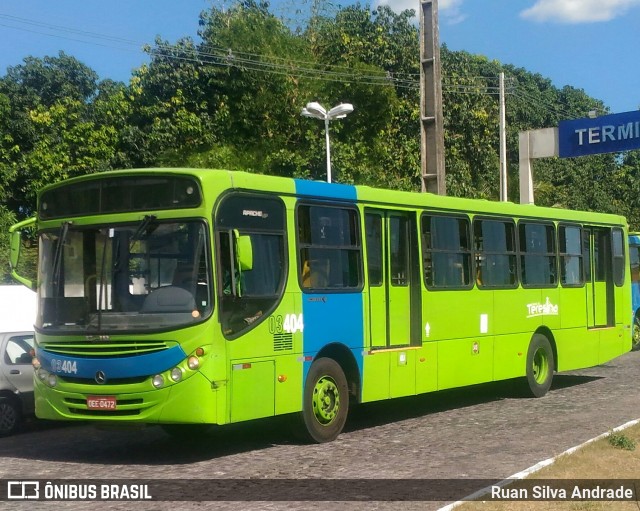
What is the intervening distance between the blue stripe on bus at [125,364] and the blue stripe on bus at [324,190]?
102 inches

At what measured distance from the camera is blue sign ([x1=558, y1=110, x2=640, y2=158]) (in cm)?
2802

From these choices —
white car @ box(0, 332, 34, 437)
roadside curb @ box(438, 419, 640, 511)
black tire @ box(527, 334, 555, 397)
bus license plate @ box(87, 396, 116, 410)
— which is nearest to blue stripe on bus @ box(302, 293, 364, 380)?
bus license plate @ box(87, 396, 116, 410)

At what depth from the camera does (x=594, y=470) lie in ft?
30.1

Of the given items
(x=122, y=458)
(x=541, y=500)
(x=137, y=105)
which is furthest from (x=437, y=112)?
(x=137, y=105)

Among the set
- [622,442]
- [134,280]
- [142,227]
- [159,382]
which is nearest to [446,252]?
[622,442]

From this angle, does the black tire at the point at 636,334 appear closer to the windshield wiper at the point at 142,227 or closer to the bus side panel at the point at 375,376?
the bus side panel at the point at 375,376

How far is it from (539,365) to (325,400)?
612 cm

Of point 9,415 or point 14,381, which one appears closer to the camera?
point 9,415

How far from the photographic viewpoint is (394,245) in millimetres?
13297

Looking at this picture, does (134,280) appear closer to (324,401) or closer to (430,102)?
(324,401)

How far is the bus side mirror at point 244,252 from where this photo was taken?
33.3 feet

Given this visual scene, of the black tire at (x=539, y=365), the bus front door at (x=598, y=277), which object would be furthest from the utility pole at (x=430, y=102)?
the black tire at (x=539, y=365)

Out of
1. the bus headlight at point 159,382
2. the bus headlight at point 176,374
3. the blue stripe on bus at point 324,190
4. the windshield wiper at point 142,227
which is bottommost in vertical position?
the bus headlight at point 159,382

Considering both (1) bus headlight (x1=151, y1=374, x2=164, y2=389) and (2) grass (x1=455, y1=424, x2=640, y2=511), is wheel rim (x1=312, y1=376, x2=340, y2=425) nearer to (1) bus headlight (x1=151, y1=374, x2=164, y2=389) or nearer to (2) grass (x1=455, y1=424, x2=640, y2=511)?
(1) bus headlight (x1=151, y1=374, x2=164, y2=389)
